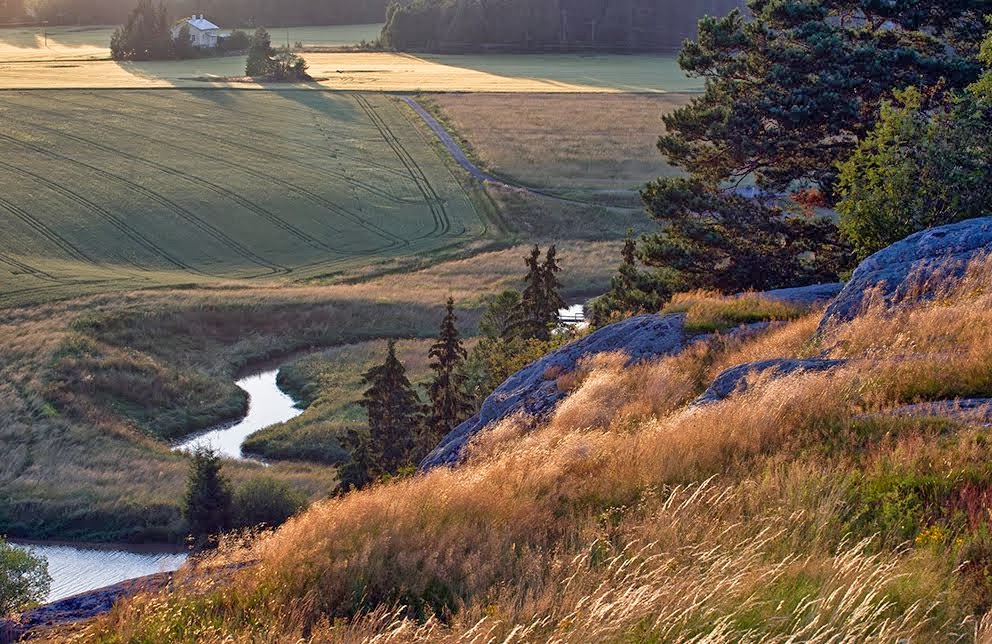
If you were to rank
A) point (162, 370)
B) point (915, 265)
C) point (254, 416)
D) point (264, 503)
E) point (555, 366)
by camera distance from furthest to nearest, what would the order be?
point (162, 370), point (254, 416), point (264, 503), point (555, 366), point (915, 265)

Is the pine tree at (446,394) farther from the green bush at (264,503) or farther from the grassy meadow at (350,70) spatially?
the grassy meadow at (350,70)

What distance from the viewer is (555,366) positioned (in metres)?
16.2

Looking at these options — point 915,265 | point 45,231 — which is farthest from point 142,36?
point 915,265

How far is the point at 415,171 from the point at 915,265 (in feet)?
219

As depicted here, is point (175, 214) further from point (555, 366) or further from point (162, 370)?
point (555, 366)

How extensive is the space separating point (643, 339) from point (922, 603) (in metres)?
10.7

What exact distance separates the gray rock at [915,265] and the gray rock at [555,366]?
260 cm

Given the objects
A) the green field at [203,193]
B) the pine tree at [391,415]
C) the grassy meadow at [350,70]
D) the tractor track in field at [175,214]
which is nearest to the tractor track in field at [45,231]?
the green field at [203,193]

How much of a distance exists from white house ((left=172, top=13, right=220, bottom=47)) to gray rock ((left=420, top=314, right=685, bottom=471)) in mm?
125353

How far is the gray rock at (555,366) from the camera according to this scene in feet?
48.2

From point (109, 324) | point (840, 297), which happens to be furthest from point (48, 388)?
point (840, 297)

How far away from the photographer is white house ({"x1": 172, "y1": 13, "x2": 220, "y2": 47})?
431ft

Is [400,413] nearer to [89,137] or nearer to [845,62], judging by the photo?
[845,62]

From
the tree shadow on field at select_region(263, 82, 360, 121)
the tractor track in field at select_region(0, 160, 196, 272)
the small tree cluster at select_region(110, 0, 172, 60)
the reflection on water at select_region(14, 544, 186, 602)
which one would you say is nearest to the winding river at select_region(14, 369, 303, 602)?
the reflection on water at select_region(14, 544, 186, 602)
